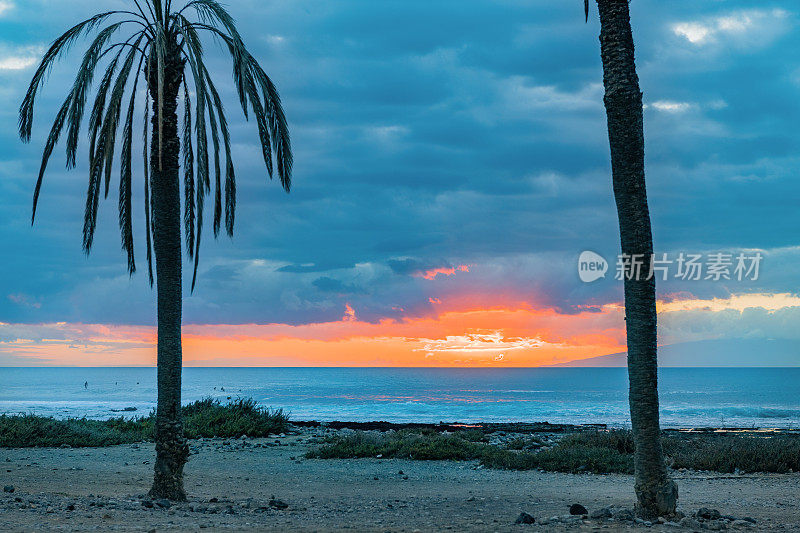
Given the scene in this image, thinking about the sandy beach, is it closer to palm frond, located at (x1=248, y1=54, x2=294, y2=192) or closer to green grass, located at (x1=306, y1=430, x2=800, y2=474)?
green grass, located at (x1=306, y1=430, x2=800, y2=474)

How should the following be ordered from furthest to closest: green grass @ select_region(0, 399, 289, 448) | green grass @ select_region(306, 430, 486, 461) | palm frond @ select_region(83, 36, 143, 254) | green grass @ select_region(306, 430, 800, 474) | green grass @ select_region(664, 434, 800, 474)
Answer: green grass @ select_region(0, 399, 289, 448), green grass @ select_region(306, 430, 486, 461), green grass @ select_region(306, 430, 800, 474), green grass @ select_region(664, 434, 800, 474), palm frond @ select_region(83, 36, 143, 254)

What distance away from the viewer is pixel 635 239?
9109 millimetres

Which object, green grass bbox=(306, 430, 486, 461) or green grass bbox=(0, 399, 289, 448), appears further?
green grass bbox=(0, 399, 289, 448)

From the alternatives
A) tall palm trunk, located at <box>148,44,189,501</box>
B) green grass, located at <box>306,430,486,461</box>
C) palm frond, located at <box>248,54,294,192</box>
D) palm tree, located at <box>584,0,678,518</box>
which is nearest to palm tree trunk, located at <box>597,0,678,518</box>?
palm tree, located at <box>584,0,678,518</box>

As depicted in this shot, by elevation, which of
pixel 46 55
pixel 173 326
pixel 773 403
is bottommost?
pixel 773 403

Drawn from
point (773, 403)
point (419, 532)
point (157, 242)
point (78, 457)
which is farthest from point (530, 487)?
point (773, 403)

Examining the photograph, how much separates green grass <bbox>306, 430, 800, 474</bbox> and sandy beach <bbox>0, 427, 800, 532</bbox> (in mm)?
610

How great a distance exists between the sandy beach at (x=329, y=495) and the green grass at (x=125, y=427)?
1255 mm

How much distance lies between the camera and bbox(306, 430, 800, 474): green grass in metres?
16.5

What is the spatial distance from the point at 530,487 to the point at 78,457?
1176 cm

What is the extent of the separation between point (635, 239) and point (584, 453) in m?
9.66

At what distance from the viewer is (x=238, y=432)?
2366cm

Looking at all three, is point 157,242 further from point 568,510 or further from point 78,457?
point 78,457

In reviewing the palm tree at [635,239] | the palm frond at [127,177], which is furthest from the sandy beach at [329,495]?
the palm frond at [127,177]
